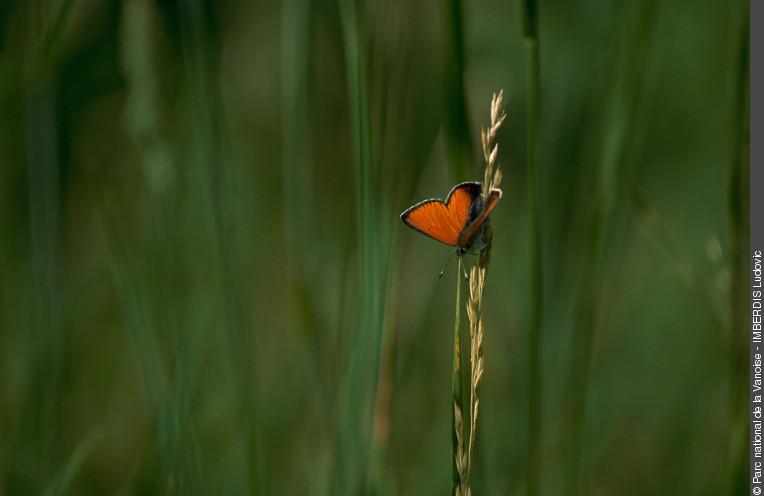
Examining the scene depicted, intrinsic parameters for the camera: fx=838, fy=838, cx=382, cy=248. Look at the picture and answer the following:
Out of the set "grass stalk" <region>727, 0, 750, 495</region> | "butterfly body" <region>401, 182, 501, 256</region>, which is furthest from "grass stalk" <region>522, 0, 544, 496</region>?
"grass stalk" <region>727, 0, 750, 495</region>

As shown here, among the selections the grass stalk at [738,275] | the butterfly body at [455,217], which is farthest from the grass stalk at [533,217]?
the grass stalk at [738,275]

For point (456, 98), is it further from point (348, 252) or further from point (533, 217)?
point (348, 252)

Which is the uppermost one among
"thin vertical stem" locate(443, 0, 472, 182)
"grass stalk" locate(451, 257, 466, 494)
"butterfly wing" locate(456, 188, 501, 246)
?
"thin vertical stem" locate(443, 0, 472, 182)

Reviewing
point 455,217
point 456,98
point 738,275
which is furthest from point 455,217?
point 738,275

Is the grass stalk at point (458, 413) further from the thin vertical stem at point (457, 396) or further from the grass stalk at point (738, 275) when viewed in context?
the grass stalk at point (738, 275)

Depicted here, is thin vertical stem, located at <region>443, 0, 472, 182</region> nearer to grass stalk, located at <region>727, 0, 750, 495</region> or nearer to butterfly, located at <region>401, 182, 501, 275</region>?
butterfly, located at <region>401, 182, 501, 275</region>

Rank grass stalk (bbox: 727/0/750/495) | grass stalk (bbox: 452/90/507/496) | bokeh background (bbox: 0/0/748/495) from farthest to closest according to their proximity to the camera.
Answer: bokeh background (bbox: 0/0/748/495) < grass stalk (bbox: 727/0/750/495) < grass stalk (bbox: 452/90/507/496)

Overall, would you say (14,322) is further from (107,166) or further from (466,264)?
(466,264)
